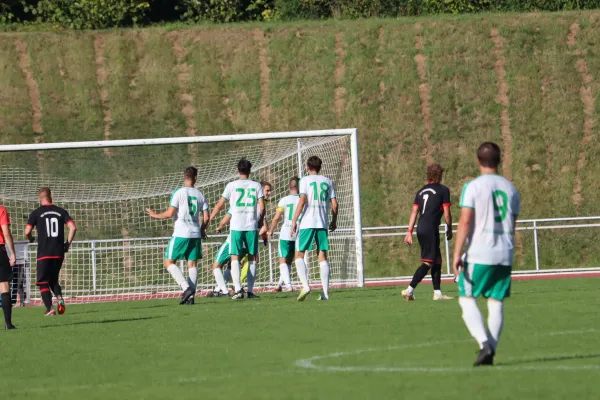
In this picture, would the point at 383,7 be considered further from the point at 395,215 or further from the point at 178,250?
the point at 178,250

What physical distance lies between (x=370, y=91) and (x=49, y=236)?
23968 mm

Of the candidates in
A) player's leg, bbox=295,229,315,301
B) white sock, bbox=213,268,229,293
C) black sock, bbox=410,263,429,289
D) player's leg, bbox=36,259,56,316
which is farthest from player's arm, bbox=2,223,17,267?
white sock, bbox=213,268,229,293

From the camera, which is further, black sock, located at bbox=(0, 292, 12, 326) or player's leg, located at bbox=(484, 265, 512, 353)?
black sock, located at bbox=(0, 292, 12, 326)

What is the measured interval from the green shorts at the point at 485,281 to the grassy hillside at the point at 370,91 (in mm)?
27367

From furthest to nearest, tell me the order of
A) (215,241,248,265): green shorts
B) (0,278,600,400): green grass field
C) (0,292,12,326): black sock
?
(215,241,248,265): green shorts → (0,292,12,326): black sock → (0,278,600,400): green grass field

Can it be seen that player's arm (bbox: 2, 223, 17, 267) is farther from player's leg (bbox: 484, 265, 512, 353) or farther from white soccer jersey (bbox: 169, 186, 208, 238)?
player's leg (bbox: 484, 265, 512, 353)

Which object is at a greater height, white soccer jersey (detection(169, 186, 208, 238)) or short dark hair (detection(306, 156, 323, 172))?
short dark hair (detection(306, 156, 323, 172))

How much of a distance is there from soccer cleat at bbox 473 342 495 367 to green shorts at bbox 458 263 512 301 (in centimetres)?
43

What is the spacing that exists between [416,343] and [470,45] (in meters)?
31.8

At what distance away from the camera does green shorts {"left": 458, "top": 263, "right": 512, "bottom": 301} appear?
8.62 metres

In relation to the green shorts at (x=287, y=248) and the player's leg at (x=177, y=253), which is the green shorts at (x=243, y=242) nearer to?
the player's leg at (x=177, y=253)

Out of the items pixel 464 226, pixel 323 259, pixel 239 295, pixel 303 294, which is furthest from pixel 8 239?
pixel 464 226

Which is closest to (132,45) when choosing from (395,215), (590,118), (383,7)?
(383,7)

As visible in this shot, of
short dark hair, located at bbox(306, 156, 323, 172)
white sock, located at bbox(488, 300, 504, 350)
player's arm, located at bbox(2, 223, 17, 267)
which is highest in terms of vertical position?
short dark hair, located at bbox(306, 156, 323, 172)
